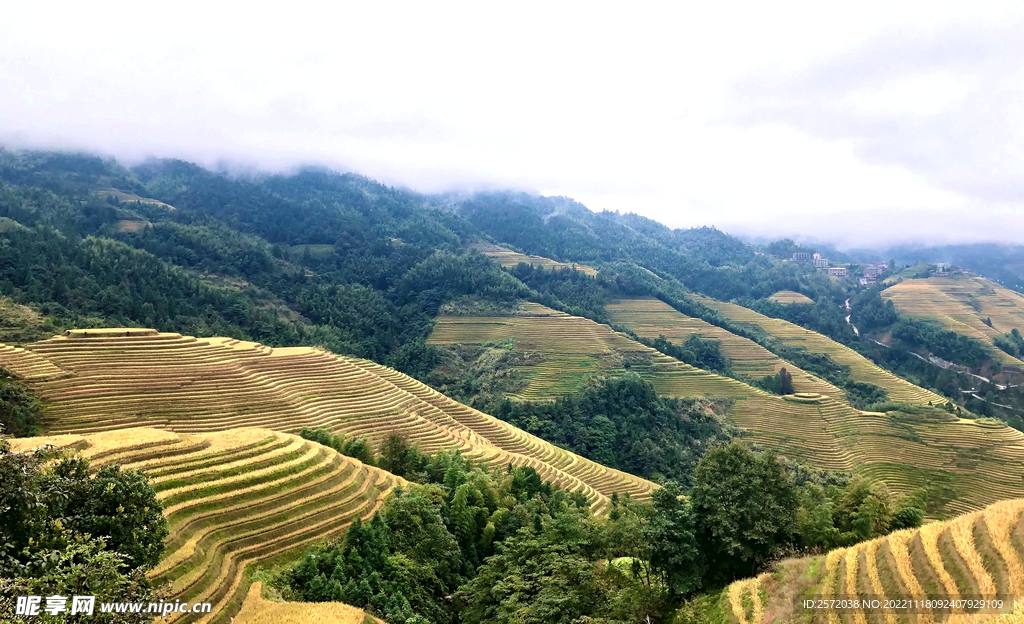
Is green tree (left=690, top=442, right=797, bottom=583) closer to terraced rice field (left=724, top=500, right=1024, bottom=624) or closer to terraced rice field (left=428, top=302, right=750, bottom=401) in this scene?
terraced rice field (left=724, top=500, right=1024, bottom=624)

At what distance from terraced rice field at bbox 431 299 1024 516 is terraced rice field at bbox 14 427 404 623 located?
42.3m

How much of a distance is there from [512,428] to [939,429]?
4464 centimetres

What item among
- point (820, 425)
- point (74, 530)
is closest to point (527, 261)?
point (820, 425)

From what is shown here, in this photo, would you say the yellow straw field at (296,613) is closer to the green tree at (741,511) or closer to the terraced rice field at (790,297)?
the green tree at (741,511)

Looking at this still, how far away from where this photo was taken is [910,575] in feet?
40.2

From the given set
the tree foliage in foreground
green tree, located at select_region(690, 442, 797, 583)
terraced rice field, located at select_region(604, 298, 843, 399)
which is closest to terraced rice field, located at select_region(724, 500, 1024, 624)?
green tree, located at select_region(690, 442, 797, 583)

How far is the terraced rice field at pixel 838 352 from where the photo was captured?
6825 centimetres

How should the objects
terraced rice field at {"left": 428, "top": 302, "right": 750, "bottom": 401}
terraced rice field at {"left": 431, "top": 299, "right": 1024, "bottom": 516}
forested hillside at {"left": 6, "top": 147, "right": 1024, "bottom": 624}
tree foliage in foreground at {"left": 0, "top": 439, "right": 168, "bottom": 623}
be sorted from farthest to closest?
terraced rice field at {"left": 428, "top": 302, "right": 750, "bottom": 401} < terraced rice field at {"left": 431, "top": 299, "right": 1024, "bottom": 516} < forested hillside at {"left": 6, "top": 147, "right": 1024, "bottom": 624} < tree foliage in foreground at {"left": 0, "top": 439, "right": 168, "bottom": 623}

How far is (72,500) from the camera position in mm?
11398

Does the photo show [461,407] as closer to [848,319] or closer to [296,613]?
[296,613]

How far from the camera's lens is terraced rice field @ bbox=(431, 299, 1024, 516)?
46031 millimetres

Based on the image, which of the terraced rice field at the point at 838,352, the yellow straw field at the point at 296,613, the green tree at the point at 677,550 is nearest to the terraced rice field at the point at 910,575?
the green tree at the point at 677,550

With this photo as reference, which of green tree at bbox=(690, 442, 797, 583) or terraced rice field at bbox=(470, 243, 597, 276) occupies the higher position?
terraced rice field at bbox=(470, 243, 597, 276)

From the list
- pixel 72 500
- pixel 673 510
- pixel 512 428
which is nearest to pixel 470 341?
pixel 512 428
